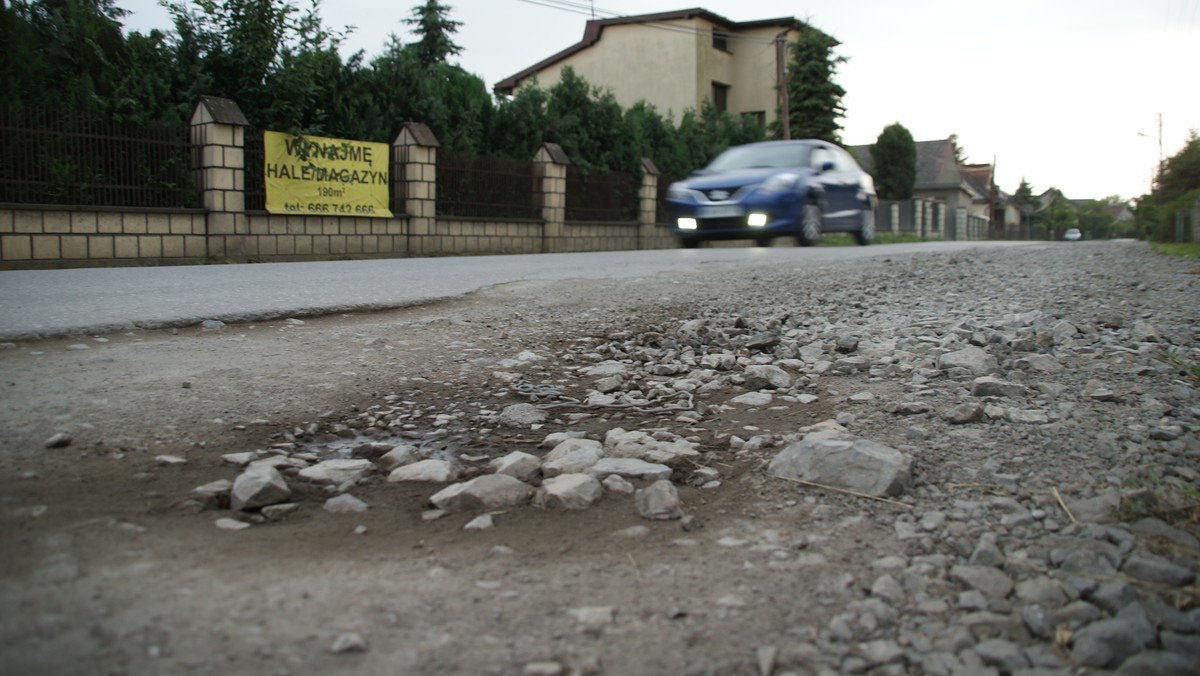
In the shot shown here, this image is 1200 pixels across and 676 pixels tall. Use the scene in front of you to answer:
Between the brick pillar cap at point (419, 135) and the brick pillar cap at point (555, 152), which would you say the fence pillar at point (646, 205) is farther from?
the brick pillar cap at point (419, 135)

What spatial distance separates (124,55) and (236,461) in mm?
11511

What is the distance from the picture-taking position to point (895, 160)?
41.5 meters

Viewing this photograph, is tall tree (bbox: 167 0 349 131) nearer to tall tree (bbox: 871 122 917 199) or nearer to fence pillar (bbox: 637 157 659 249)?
fence pillar (bbox: 637 157 659 249)

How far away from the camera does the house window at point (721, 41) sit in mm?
35300

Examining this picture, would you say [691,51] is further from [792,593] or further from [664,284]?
[792,593]

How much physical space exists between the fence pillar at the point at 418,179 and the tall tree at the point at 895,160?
3188 centimetres

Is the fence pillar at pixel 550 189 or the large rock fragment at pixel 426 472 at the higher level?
the fence pillar at pixel 550 189

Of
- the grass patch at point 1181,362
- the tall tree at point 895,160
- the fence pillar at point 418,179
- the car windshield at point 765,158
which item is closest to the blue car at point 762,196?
the car windshield at point 765,158

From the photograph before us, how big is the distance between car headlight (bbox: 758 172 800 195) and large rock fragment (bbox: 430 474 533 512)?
9.96 m

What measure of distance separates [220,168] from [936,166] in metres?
53.6

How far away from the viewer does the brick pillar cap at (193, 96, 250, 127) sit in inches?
→ 444

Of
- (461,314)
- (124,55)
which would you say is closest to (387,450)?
(461,314)

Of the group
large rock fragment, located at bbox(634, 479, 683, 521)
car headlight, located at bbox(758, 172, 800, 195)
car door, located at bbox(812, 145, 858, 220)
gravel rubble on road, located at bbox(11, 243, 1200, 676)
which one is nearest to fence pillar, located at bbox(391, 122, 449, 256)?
car headlight, located at bbox(758, 172, 800, 195)

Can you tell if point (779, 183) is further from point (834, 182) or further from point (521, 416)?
point (521, 416)
